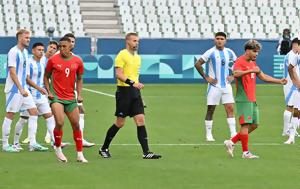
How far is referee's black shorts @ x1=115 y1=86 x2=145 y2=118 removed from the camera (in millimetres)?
14367

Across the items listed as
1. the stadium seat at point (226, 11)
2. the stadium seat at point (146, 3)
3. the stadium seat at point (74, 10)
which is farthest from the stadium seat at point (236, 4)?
the stadium seat at point (74, 10)

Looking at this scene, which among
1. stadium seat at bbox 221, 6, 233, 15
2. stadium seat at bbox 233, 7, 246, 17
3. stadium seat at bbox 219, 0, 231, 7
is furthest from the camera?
stadium seat at bbox 219, 0, 231, 7

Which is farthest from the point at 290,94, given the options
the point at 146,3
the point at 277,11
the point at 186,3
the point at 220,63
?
the point at 277,11

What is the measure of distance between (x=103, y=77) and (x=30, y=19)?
29.7 ft

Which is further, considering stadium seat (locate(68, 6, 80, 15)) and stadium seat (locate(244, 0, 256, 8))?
stadium seat (locate(244, 0, 256, 8))

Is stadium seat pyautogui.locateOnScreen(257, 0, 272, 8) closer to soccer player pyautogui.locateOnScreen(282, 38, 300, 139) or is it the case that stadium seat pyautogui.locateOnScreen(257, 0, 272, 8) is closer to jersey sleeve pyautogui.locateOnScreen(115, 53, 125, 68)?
soccer player pyautogui.locateOnScreen(282, 38, 300, 139)

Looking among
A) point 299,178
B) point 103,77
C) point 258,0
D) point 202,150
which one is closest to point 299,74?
point 202,150

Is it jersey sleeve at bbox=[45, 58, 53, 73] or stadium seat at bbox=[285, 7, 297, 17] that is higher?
stadium seat at bbox=[285, 7, 297, 17]

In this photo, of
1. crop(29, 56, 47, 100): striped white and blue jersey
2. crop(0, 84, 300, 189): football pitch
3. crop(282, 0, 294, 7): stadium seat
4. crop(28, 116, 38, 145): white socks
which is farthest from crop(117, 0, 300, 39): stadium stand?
crop(28, 116, 38, 145): white socks

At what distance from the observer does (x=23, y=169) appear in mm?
12719

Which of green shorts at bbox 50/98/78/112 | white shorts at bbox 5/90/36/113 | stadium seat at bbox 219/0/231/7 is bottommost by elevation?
white shorts at bbox 5/90/36/113

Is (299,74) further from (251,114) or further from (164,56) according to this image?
(164,56)

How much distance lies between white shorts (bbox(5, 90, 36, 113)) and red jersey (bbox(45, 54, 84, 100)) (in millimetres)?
1713

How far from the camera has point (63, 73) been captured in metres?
13.7
